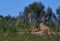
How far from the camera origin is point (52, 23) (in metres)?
8.73

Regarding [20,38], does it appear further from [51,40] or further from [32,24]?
[32,24]

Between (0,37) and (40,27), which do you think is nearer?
(0,37)

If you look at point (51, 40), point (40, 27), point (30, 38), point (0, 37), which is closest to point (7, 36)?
point (0, 37)

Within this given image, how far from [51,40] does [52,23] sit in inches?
99.5

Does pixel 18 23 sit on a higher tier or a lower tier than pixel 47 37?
higher

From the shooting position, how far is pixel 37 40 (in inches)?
245

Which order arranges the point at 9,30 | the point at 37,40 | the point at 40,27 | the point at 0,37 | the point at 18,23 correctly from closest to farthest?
the point at 37,40 < the point at 0,37 < the point at 9,30 < the point at 40,27 < the point at 18,23

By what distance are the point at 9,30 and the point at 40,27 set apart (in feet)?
3.89

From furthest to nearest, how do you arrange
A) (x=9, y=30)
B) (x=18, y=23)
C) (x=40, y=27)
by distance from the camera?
1. (x=18, y=23)
2. (x=40, y=27)
3. (x=9, y=30)

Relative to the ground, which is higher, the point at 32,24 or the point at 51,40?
the point at 32,24

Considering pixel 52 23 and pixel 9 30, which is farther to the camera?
pixel 52 23

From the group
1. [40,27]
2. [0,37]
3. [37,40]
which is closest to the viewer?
[37,40]

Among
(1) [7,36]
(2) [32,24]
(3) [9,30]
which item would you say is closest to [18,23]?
(2) [32,24]

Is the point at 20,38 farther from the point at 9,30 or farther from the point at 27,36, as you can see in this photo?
the point at 9,30
